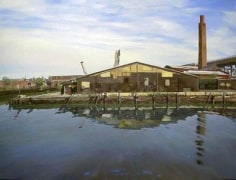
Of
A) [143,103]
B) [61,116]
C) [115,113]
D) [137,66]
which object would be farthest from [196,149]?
[137,66]

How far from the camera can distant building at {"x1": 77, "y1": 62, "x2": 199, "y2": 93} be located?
40844 millimetres

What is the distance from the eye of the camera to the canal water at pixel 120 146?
12.5m

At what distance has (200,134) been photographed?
2055cm

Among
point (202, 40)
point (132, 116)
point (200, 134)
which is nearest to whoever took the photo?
point (200, 134)

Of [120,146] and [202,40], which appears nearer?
[120,146]

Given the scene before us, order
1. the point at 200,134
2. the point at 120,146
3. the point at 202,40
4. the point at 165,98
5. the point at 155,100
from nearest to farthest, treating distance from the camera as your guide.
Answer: the point at 120,146, the point at 200,134, the point at 155,100, the point at 165,98, the point at 202,40

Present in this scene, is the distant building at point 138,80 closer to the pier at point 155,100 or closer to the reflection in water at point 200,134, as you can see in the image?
the pier at point 155,100

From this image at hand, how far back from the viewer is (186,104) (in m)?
36.5

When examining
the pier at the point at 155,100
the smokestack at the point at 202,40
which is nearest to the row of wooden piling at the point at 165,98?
the pier at the point at 155,100

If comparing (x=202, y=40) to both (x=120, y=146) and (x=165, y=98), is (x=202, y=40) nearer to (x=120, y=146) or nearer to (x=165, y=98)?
(x=165, y=98)

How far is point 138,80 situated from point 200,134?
838 inches

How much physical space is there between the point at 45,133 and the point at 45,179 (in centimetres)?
1033

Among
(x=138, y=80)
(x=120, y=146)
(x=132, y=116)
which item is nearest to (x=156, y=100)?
(x=138, y=80)

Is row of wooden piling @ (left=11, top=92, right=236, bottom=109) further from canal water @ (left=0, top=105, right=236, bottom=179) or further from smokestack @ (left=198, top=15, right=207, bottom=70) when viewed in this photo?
smokestack @ (left=198, top=15, right=207, bottom=70)
